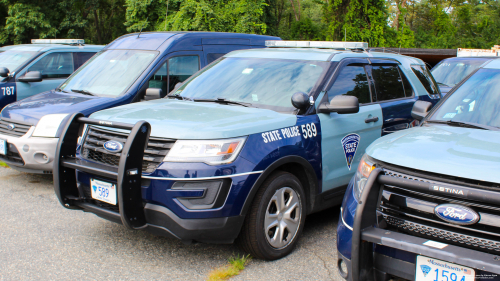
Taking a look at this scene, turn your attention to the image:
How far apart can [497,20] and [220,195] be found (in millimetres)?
37706

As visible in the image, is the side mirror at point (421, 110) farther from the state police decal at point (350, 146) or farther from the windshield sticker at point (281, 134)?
the windshield sticker at point (281, 134)

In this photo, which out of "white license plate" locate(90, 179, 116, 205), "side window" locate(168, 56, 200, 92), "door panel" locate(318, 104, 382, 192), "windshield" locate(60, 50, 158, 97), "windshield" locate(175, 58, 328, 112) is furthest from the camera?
"side window" locate(168, 56, 200, 92)

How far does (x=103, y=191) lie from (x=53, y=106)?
275 centimetres

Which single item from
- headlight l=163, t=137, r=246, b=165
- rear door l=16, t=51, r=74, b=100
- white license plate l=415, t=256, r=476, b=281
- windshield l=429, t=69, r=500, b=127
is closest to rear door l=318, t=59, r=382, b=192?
windshield l=429, t=69, r=500, b=127

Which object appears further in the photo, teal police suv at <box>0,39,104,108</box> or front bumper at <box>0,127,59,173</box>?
teal police suv at <box>0,39,104,108</box>

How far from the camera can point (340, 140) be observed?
4.48 meters

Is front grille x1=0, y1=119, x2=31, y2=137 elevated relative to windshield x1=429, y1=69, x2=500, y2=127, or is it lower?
lower

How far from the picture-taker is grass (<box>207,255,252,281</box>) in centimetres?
361

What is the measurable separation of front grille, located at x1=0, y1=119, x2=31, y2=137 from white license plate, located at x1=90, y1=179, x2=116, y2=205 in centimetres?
254

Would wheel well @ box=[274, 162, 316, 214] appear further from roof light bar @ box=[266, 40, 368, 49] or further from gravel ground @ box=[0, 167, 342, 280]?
roof light bar @ box=[266, 40, 368, 49]

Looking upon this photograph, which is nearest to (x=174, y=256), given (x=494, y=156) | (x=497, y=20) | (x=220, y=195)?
(x=220, y=195)

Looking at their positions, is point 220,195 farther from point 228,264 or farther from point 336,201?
point 336,201

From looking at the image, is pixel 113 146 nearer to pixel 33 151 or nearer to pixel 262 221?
pixel 262 221

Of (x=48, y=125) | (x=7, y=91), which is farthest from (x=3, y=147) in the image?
(x=7, y=91)
